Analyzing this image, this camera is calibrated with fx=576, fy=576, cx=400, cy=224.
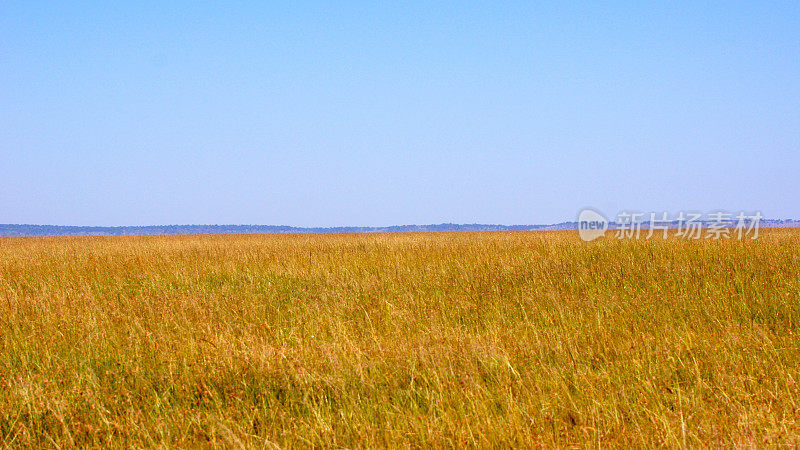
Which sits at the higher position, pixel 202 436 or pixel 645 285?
pixel 645 285

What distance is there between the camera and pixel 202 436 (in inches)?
125

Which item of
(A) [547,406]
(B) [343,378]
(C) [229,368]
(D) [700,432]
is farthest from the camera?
(C) [229,368]

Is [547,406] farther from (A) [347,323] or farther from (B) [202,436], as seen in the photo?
(A) [347,323]

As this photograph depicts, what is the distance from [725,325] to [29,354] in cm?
603

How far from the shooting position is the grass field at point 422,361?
3.03 m

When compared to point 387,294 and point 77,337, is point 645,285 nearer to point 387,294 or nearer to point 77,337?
point 387,294

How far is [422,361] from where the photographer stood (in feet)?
13.2

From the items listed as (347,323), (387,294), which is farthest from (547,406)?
(387,294)

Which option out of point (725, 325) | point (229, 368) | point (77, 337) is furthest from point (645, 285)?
point (77, 337)

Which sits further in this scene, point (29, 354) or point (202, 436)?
point (29, 354)

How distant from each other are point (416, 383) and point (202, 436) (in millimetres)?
1357

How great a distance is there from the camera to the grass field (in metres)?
3.03

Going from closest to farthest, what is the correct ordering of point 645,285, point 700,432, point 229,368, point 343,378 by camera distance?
point 700,432
point 343,378
point 229,368
point 645,285

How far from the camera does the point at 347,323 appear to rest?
18.2ft
